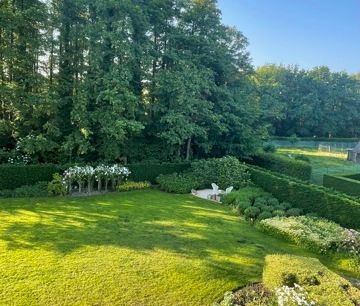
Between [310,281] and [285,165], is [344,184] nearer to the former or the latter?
[285,165]

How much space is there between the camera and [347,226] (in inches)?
531

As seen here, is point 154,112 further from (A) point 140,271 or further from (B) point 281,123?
(B) point 281,123

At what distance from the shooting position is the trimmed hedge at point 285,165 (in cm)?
2188

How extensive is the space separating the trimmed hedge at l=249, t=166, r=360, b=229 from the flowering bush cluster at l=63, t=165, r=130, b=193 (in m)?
8.41

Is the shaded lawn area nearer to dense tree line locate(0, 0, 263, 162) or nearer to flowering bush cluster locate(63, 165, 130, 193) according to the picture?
flowering bush cluster locate(63, 165, 130, 193)

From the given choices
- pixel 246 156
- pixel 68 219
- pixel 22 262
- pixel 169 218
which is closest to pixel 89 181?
pixel 68 219

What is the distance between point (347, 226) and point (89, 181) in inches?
509

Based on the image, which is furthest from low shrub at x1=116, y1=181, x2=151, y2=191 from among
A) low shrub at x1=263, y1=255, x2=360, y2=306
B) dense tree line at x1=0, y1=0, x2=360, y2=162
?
low shrub at x1=263, y1=255, x2=360, y2=306

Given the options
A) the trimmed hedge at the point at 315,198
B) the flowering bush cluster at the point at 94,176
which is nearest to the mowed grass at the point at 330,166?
the trimmed hedge at the point at 315,198

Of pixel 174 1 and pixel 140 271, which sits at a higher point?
pixel 174 1

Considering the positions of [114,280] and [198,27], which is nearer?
[114,280]

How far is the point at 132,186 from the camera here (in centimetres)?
1952

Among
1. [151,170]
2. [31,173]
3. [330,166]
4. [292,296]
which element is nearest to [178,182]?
[151,170]

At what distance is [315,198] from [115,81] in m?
12.2
